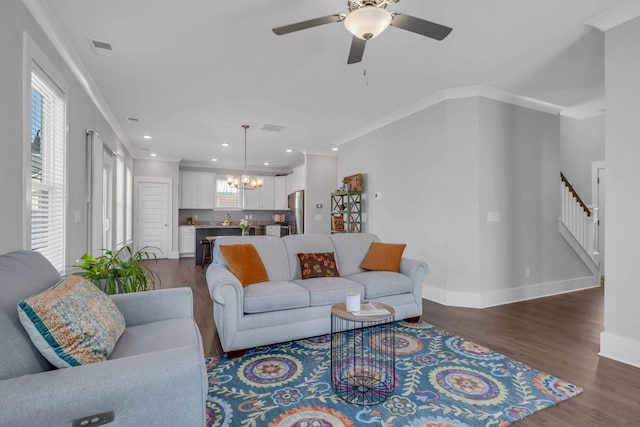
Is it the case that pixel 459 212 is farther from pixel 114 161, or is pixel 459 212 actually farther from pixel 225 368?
pixel 114 161

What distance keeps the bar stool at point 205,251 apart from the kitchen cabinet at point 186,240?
5.77 ft

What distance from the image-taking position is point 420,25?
2.00 meters

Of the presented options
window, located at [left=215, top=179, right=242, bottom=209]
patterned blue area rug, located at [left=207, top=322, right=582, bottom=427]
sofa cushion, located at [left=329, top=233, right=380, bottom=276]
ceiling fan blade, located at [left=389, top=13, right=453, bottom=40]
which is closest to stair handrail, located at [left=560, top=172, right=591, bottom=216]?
sofa cushion, located at [left=329, top=233, right=380, bottom=276]

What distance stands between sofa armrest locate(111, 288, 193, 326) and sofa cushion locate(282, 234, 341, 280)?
136 centimetres

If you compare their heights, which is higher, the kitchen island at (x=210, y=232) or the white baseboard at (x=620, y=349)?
A: the kitchen island at (x=210, y=232)

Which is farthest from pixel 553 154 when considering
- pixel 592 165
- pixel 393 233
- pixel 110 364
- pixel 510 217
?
pixel 110 364

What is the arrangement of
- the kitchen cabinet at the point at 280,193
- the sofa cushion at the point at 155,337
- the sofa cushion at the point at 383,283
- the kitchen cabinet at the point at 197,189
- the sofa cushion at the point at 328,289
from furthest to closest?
the kitchen cabinet at the point at 280,193, the kitchen cabinet at the point at 197,189, the sofa cushion at the point at 383,283, the sofa cushion at the point at 328,289, the sofa cushion at the point at 155,337

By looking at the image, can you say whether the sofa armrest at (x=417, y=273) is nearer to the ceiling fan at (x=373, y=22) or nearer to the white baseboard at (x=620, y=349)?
the white baseboard at (x=620, y=349)

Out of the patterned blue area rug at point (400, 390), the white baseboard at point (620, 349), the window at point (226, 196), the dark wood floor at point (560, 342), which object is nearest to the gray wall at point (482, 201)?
the dark wood floor at point (560, 342)

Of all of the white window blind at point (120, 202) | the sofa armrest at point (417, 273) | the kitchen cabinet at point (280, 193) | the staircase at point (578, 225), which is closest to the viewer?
the sofa armrest at point (417, 273)

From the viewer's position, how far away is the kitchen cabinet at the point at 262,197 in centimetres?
965

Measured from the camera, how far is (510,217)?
4203mm

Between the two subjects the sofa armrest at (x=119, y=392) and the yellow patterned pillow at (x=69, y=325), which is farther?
the yellow patterned pillow at (x=69, y=325)

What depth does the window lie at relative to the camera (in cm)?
939
